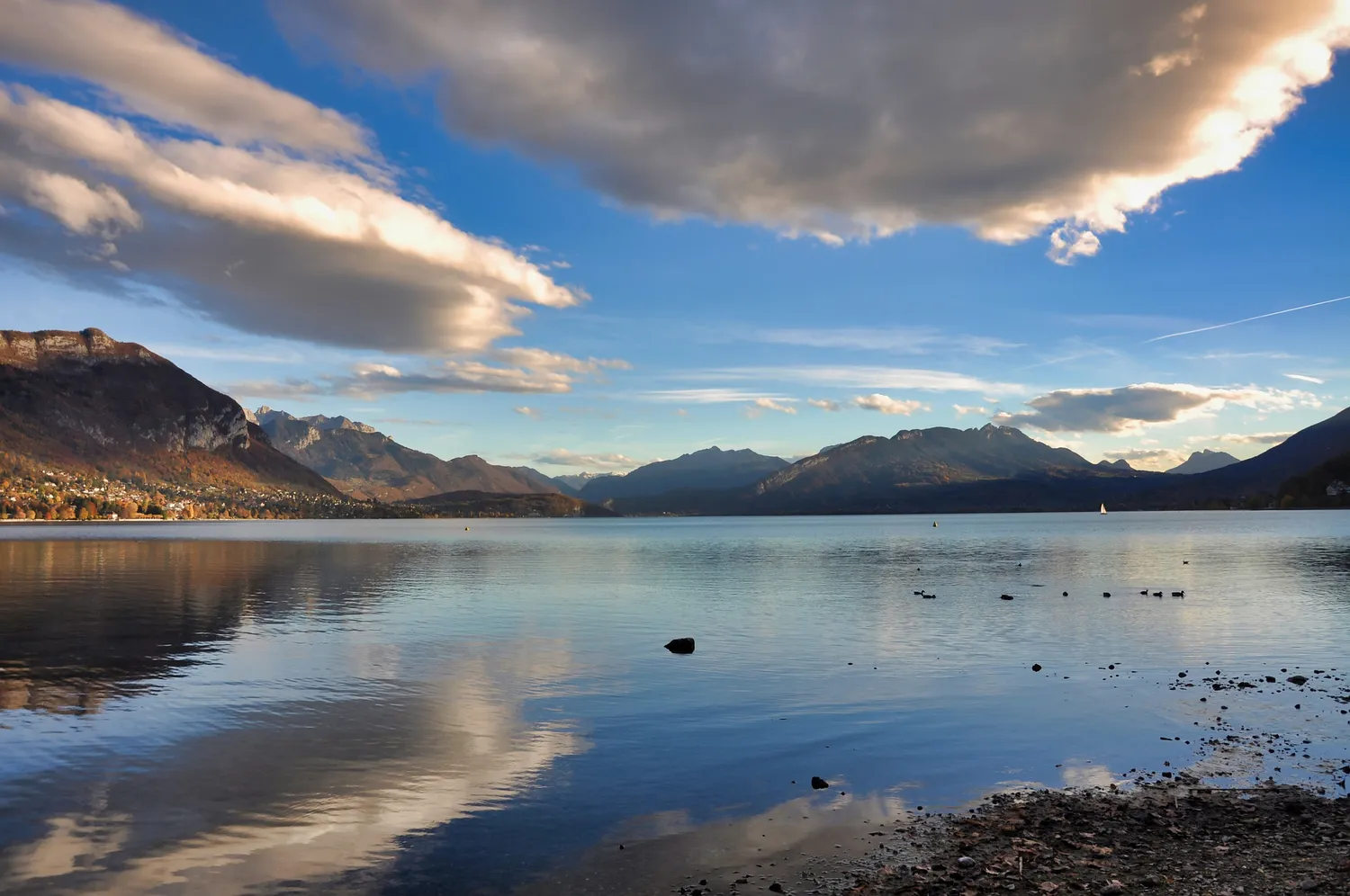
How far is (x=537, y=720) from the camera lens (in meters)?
34.2

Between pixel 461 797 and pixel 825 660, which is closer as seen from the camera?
pixel 461 797

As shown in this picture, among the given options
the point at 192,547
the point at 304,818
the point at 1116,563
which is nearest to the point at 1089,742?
the point at 304,818

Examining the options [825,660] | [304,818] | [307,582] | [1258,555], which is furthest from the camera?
[1258,555]

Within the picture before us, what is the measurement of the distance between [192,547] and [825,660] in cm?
18793

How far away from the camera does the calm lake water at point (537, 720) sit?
20875 mm

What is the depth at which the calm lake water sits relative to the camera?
822 inches

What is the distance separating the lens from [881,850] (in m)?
19.8

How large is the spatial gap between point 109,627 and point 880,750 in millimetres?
60519

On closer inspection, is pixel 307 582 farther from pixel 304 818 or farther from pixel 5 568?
pixel 304 818

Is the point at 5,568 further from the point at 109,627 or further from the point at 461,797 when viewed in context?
the point at 461,797

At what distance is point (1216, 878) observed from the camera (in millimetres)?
17312

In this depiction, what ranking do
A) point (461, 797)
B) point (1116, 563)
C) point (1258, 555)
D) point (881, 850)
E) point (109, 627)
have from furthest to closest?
point (1258, 555)
point (1116, 563)
point (109, 627)
point (461, 797)
point (881, 850)

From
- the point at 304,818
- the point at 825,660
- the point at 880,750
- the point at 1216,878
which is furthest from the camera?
the point at 825,660

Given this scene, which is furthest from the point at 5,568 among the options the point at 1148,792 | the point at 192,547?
the point at 1148,792
